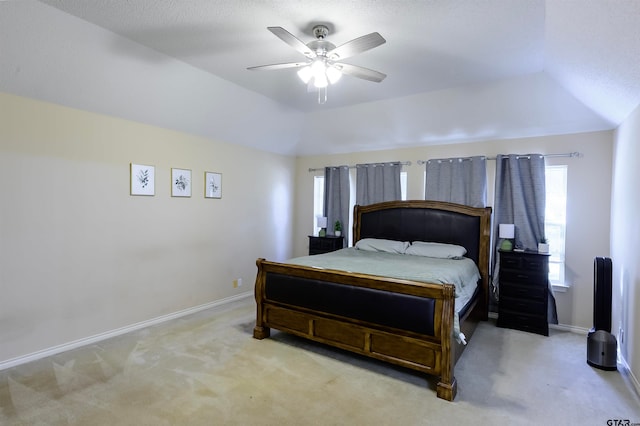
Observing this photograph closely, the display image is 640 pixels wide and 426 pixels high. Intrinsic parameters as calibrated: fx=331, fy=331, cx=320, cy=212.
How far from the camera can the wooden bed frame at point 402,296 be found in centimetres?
257

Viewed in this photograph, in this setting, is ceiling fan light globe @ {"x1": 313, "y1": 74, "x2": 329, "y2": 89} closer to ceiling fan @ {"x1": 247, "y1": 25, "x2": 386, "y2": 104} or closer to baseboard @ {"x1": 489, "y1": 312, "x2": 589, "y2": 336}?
ceiling fan @ {"x1": 247, "y1": 25, "x2": 386, "y2": 104}

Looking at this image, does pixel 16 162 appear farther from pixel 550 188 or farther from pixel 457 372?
pixel 550 188

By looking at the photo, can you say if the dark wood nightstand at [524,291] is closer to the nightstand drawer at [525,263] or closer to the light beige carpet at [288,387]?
the nightstand drawer at [525,263]

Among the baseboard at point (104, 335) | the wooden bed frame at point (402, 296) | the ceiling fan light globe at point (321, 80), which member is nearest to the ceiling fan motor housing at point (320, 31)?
the ceiling fan light globe at point (321, 80)

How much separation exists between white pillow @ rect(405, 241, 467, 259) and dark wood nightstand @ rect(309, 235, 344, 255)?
4.35 ft

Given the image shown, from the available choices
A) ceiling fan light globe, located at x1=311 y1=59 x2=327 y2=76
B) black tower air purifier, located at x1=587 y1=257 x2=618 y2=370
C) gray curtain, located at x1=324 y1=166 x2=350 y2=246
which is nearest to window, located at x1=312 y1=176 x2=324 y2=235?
gray curtain, located at x1=324 y1=166 x2=350 y2=246

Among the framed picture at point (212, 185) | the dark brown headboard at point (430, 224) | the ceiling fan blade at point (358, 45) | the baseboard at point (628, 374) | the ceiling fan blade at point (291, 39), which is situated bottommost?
the baseboard at point (628, 374)

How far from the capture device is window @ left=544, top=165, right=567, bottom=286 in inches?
160

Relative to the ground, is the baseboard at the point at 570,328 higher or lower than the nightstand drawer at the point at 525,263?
lower

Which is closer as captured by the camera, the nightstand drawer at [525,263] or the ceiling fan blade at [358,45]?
the ceiling fan blade at [358,45]

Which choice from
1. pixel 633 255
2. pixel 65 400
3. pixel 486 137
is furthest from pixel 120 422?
pixel 486 137

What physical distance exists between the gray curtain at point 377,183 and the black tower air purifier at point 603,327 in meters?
2.58

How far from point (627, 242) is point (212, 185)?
4.66 meters

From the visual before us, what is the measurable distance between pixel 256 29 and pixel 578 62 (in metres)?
2.62
